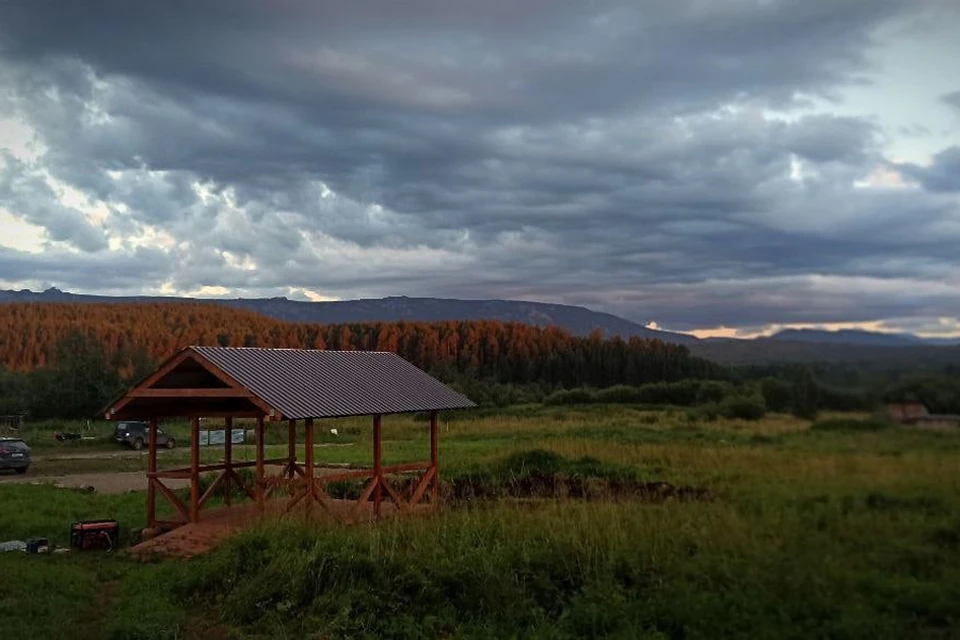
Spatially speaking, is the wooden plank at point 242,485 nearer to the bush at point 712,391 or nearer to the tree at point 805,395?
the bush at point 712,391

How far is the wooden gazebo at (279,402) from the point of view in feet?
46.1

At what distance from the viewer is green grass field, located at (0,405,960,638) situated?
573 centimetres

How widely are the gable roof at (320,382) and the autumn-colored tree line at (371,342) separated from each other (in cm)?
5475

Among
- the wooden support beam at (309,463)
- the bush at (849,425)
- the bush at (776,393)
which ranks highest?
the bush at (776,393)

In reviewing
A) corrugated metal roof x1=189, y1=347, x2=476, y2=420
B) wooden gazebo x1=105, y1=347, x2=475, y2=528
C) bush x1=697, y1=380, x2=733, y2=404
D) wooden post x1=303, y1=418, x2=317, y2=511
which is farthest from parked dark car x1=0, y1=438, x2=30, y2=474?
bush x1=697, y1=380, x2=733, y2=404

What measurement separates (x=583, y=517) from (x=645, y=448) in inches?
114

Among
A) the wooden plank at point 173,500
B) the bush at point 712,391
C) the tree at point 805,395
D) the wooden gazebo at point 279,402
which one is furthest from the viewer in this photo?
the wooden plank at point 173,500

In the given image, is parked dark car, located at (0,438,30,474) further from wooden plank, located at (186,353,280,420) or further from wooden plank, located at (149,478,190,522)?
wooden plank, located at (186,353,280,420)

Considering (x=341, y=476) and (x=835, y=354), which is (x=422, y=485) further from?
(x=835, y=354)

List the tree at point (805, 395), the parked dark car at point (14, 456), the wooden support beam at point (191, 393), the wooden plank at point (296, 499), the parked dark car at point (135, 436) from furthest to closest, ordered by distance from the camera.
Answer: the parked dark car at point (135, 436), the parked dark car at point (14, 456), the wooden plank at point (296, 499), the wooden support beam at point (191, 393), the tree at point (805, 395)

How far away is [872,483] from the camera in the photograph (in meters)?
5.61

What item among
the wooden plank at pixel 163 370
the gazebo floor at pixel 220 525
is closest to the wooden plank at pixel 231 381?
the wooden plank at pixel 163 370

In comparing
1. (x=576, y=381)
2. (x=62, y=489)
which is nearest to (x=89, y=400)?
(x=62, y=489)

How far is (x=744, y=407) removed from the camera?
21.2ft
